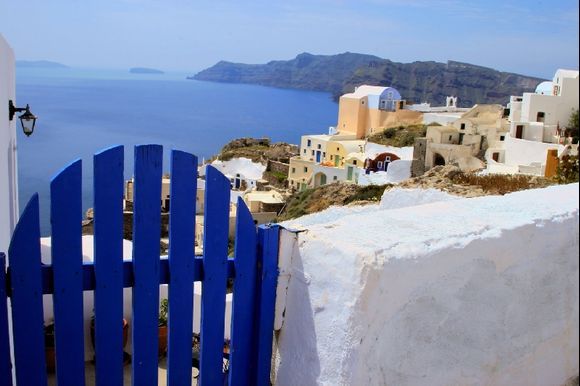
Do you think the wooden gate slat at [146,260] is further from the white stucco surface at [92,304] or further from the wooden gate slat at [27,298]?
the white stucco surface at [92,304]

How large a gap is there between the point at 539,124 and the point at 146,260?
36.2m

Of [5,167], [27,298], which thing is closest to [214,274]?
[27,298]

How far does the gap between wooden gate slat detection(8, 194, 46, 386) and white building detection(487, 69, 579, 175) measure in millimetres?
30138

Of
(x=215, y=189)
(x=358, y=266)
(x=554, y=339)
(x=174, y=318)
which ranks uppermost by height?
(x=215, y=189)

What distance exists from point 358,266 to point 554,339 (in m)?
1.18

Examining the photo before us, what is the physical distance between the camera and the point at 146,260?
208 centimetres

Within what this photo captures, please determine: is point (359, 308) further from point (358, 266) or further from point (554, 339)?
point (554, 339)

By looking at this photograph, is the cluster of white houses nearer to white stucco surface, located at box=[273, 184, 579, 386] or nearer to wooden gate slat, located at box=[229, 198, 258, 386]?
white stucco surface, located at box=[273, 184, 579, 386]

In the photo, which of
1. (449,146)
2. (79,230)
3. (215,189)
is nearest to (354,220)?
(215,189)

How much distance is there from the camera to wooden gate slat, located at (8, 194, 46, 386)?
189 centimetres

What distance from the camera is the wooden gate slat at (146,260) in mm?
2045

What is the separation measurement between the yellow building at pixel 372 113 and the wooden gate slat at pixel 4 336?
5892cm

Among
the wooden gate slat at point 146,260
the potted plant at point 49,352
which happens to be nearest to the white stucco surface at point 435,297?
the wooden gate slat at point 146,260

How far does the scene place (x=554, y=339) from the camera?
267 cm
